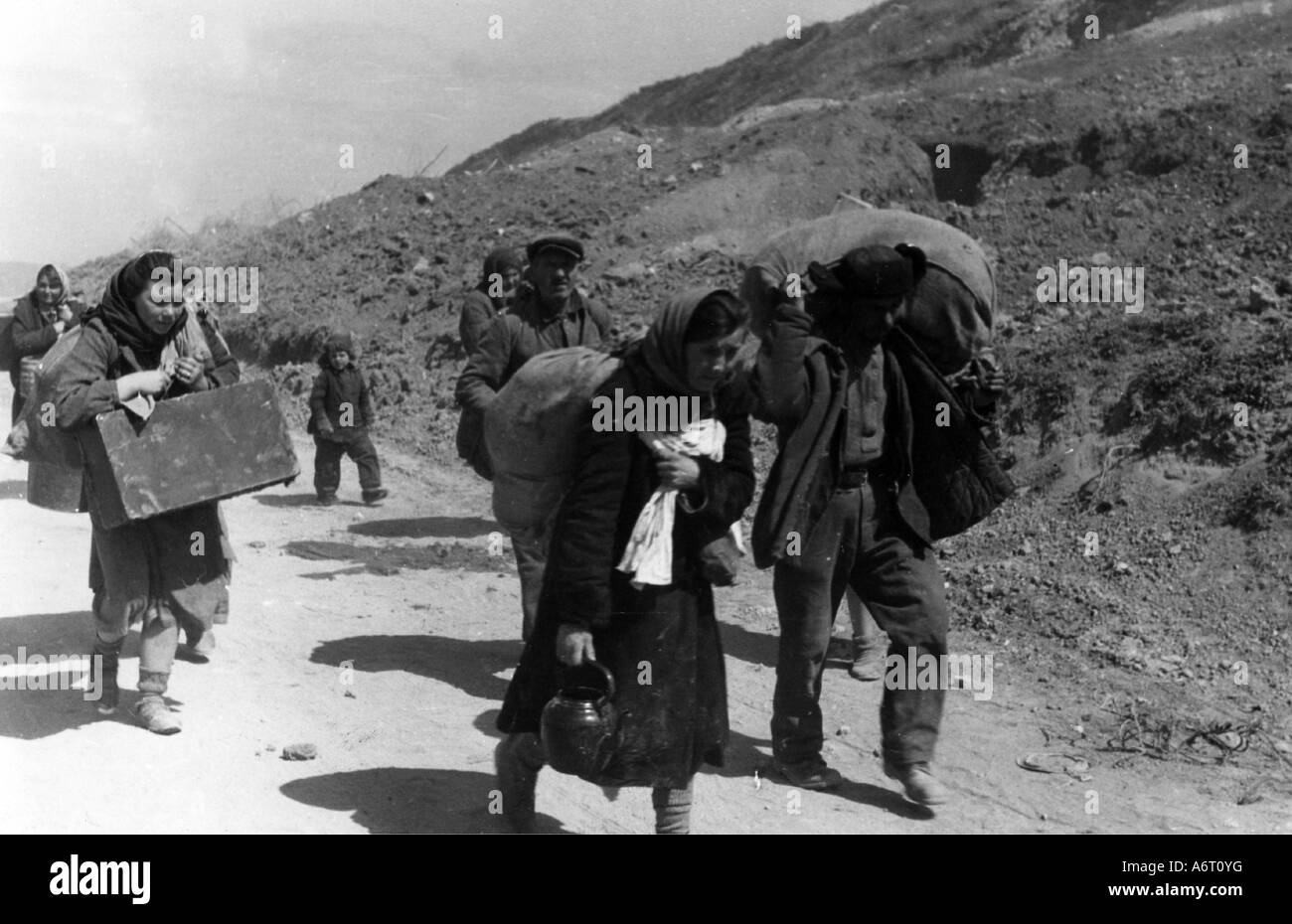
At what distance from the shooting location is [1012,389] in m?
10.2

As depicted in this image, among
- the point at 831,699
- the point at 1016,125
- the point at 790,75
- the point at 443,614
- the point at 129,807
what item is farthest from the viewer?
the point at 790,75

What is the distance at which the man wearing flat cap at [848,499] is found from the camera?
5.12 metres

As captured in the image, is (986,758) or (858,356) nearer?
(858,356)

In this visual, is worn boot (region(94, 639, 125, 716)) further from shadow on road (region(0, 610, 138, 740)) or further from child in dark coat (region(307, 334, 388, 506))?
child in dark coat (region(307, 334, 388, 506))

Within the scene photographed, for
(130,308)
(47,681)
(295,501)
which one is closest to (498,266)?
(130,308)

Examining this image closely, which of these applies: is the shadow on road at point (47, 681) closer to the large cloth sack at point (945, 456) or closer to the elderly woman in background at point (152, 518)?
the elderly woman in background at point (152, 518)

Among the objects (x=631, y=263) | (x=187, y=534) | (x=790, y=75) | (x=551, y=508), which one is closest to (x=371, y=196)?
(x=631, y=263)

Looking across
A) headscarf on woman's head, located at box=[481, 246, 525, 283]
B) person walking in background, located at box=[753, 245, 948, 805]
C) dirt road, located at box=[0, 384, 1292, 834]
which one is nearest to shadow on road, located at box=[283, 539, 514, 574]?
dirt road, located at box=[0, 384, 1292, 834]

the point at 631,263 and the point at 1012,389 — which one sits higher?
the point at 631,263

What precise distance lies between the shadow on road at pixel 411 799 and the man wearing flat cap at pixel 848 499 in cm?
113

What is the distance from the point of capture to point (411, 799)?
5281 millimetres

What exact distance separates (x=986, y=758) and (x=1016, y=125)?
11846 mm

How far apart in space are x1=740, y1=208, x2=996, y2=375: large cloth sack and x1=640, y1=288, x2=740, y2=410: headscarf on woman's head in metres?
1.53
